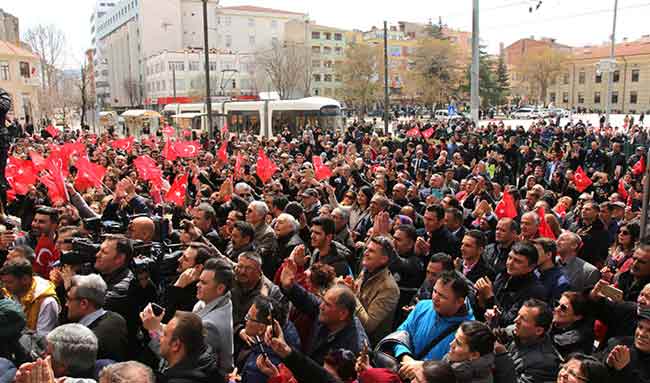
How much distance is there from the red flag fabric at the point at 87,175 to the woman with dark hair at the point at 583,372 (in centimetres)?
806

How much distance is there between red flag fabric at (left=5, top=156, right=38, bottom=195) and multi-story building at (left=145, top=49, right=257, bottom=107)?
210 ft

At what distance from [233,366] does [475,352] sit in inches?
61.3

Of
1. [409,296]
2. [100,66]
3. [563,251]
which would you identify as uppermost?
[100,66]

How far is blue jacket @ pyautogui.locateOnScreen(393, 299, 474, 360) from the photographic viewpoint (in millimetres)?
3619

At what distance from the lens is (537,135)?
2145 cm

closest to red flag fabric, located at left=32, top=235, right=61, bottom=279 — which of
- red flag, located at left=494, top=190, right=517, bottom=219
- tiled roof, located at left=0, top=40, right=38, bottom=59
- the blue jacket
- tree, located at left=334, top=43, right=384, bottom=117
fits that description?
the blue jacket

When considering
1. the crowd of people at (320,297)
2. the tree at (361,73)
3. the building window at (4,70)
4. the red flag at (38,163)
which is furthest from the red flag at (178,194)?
the tree at (361,73)

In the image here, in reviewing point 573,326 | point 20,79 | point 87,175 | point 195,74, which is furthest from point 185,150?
point 195,74

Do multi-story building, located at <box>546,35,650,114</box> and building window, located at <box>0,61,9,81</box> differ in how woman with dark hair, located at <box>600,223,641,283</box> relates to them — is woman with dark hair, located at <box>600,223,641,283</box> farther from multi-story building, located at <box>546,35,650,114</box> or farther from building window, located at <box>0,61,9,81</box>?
multi-story building, located at <box>546,35,650,114</box>

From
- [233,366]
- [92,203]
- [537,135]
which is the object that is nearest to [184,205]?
[92,203]

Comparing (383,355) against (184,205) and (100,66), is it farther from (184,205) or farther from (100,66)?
(100,66)

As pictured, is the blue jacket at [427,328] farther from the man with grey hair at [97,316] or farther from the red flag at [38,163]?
the red flag at [38,163]

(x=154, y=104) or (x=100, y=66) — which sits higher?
(x=100, y=66)

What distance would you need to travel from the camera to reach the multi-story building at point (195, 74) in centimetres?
7425
